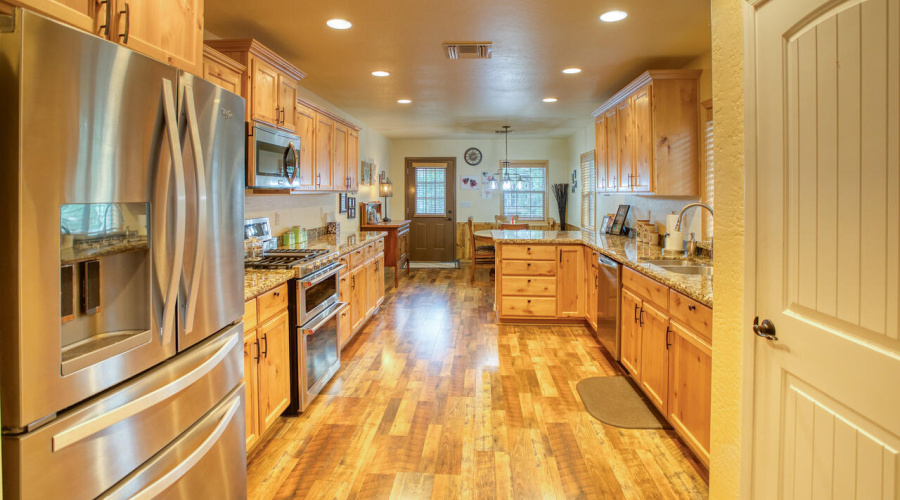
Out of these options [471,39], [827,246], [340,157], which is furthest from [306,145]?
[827,246]

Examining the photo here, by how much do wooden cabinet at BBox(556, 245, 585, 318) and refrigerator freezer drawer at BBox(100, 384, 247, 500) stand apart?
11.4 feet

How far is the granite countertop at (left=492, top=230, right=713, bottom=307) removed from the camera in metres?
2.27

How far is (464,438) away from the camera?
263 centimetres

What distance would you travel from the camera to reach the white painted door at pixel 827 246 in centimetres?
110

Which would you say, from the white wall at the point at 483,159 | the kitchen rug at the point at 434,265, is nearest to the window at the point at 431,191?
the white wall at the point at 483,159

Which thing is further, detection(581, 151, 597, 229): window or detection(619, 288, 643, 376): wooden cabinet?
detection(581, 151, 597, 229): window

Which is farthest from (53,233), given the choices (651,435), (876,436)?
(651,435)

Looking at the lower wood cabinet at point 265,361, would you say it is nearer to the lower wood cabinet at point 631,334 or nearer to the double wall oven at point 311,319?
the double wall oven at point 311,319

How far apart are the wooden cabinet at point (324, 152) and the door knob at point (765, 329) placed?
368 cm

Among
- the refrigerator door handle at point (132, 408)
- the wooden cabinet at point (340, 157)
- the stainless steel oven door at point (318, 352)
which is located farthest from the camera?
the wooden cabinet at point (340, 157)

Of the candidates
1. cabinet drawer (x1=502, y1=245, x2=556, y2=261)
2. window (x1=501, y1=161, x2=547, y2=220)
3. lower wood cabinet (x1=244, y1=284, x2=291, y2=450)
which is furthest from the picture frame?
lower wood cabinet (x1=244, y1=284, x2=291, y2=450)

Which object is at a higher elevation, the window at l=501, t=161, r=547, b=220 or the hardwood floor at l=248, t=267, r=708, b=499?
the window at l=501, t=161, r=547, b=220

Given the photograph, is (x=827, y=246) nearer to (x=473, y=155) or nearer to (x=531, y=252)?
(x=531, y=252)

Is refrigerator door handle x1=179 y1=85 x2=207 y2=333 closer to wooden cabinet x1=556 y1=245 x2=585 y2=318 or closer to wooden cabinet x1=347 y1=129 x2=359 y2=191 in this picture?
wooden cabinet x1=556 y1=245 x2=585 y2=318
